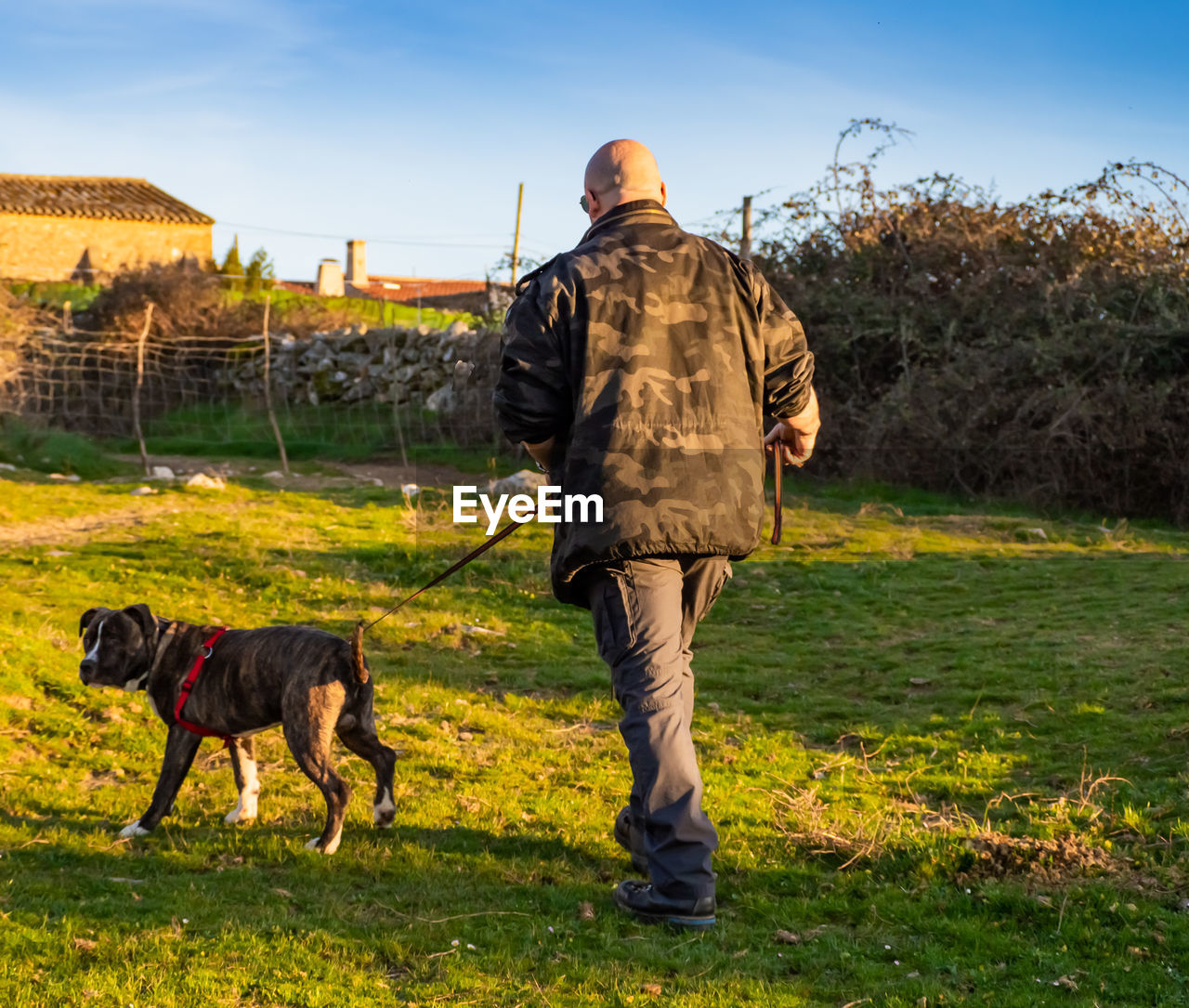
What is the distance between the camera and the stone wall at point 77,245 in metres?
41.5

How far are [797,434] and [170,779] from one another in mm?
2953

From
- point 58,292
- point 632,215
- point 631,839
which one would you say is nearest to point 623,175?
point 632,215

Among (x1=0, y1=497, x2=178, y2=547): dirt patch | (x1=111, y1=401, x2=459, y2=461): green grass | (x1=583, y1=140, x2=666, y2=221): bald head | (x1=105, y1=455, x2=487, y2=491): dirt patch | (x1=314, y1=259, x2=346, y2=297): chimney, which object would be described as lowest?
(x1=0, y1=497, x2=178, y2=547): dirt patch

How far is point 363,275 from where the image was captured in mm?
50094

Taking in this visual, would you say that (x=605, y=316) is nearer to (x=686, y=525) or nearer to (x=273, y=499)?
(x=686, y=525)

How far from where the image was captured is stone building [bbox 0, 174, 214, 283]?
41.6m

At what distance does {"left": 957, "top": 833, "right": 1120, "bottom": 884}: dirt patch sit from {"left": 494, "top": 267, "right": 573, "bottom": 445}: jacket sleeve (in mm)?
2282

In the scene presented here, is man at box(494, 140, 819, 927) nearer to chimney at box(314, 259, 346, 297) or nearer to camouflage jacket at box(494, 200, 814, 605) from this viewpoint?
camouflage jacket at box(494, 200, 814, 605)

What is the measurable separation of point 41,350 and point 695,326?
2115 centimetres

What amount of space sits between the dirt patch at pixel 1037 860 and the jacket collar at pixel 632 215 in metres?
2.61

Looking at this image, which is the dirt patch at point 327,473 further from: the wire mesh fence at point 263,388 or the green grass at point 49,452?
the green grass at point 49,452

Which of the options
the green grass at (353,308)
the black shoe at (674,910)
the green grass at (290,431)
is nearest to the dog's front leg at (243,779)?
the black shoe at (674,910)

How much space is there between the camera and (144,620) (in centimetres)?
487

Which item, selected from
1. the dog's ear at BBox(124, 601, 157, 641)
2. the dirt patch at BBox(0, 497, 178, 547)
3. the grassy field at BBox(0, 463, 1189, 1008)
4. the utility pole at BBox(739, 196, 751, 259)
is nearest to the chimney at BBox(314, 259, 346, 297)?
the utility pole at BBox(739, 196, 751, 259)
